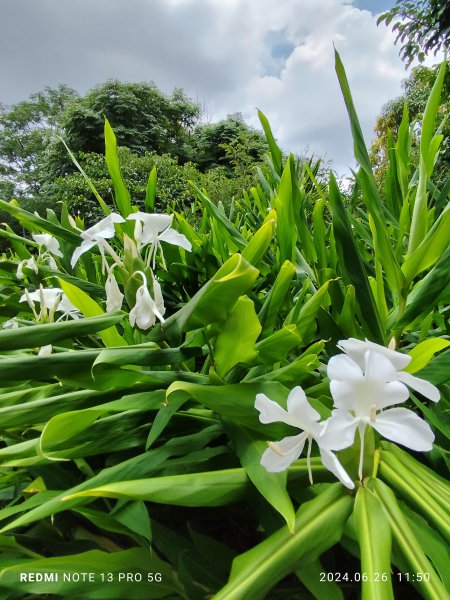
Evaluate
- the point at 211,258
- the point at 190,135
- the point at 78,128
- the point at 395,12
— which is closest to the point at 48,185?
the point at 78,128

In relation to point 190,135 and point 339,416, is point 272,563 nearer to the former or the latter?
point 339,416

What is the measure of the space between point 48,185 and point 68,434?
15486mm

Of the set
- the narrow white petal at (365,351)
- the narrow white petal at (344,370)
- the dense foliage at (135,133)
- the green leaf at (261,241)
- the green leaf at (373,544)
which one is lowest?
the green leaf at (373,544)

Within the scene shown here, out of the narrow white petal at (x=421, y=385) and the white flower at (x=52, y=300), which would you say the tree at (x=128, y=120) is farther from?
the narrow white petal at (x=421, y=385)

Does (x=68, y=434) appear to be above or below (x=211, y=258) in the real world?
below

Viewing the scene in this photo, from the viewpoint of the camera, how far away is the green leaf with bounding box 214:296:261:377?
29 centimetres

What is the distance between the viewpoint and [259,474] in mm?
246

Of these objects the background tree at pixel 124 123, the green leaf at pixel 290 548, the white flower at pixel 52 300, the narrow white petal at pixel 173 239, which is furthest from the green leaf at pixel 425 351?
the background tree at pixel 124 123

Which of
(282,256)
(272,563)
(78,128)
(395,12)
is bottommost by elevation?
(272,563)

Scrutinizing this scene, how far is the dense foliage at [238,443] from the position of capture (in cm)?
22

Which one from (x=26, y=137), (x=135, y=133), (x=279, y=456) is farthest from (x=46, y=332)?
(x=26, y=137)

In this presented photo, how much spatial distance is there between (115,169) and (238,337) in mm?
272

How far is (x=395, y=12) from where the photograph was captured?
154 inches

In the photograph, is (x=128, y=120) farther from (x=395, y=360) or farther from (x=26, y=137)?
(x=395, y=360)
